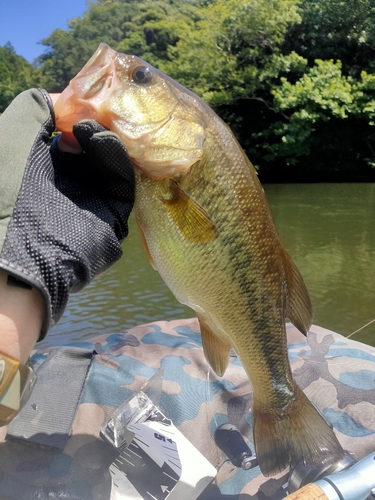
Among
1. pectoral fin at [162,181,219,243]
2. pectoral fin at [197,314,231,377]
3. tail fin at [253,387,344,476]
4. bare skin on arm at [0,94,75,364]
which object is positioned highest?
pectoral fin at [162,181,219,243]

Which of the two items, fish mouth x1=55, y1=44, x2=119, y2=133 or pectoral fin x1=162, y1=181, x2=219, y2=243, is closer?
fish mouth x1=55, y1=44, x2=119, y2=133

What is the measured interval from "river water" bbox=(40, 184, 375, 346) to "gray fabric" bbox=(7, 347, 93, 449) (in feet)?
9.75

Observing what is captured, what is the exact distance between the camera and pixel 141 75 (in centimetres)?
186

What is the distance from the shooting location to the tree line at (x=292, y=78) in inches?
803

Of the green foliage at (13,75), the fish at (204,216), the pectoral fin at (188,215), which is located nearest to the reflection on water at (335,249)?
the fish at (204,216)

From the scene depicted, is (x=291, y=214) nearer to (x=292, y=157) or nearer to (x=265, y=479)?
(x=292, y=157)

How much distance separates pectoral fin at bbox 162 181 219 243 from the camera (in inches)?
70.7

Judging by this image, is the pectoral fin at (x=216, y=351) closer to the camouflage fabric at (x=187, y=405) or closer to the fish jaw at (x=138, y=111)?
the camouflage fabric at (x=187, y=405)

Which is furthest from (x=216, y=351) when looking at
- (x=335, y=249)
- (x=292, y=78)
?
(x=292, y=78)

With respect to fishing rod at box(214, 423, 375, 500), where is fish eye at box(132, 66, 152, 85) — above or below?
above

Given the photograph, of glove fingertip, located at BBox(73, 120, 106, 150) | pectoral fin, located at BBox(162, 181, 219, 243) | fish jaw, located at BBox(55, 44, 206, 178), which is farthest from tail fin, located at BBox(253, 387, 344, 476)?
glove fingertip, located at BBox(73, 120, 106, 150)

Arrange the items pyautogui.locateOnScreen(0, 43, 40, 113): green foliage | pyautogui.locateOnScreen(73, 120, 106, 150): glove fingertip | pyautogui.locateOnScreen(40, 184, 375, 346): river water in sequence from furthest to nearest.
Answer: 1. pyautogui.locateOnScreen(0, 43, 40, 113): green foliage
2. pyautogui.locateOnScreen(40, 184, 375, 346): river water
3. pyautogui.locateOnScreen(73, 120, 106, 150): glove fingertip

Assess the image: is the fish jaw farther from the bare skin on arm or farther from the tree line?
the tree line

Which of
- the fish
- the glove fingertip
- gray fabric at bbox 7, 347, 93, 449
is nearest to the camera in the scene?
the glove fingertip
